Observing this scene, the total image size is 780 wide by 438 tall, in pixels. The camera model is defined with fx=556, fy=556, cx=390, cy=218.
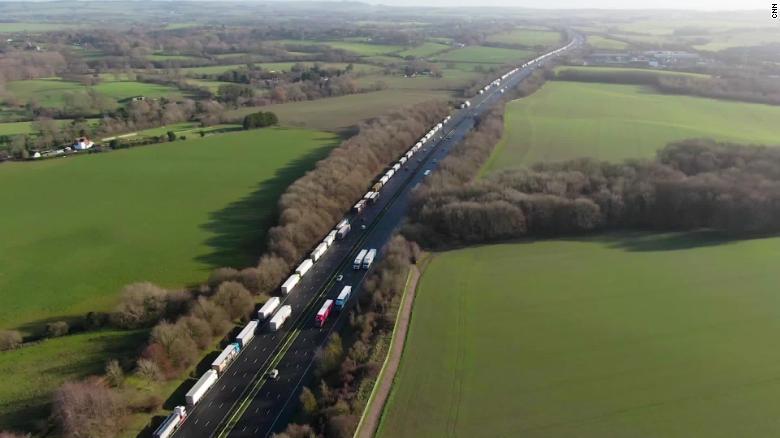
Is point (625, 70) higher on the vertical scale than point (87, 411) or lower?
higher

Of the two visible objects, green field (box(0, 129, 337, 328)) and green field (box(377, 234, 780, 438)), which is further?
green field (box(0, 129, 337, 328))

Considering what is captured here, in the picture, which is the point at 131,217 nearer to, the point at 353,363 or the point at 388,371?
the point at 353,363

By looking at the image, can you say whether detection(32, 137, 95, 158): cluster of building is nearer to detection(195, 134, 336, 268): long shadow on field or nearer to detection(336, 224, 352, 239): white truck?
detection(195, 134, 336, 268): long shadow on field

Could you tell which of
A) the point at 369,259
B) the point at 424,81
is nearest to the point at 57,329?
the point at 369,259

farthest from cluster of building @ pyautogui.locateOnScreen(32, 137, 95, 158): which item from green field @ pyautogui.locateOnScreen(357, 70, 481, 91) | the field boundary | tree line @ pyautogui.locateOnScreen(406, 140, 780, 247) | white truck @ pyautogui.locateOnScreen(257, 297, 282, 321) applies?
green field @ pyautogui.locateOnScreen(357, 70, 481, 91)

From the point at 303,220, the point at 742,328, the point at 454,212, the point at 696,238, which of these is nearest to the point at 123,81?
the point at 303,220

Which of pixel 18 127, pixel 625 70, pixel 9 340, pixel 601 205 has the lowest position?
pixel 9 340
